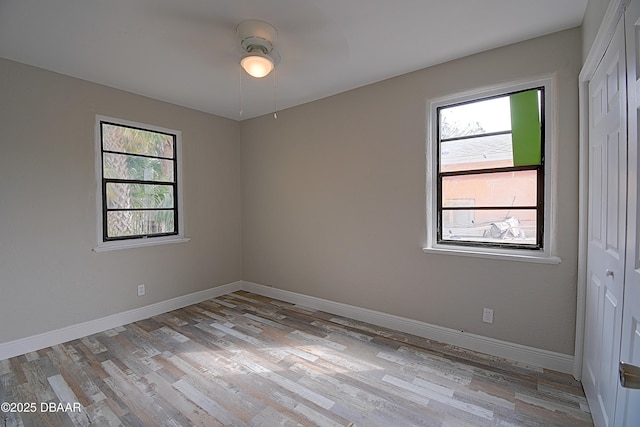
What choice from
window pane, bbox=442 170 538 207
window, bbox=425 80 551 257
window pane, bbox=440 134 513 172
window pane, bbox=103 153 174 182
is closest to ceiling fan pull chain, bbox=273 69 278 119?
window pane, bbox=103 153 174 182

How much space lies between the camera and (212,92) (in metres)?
3.30

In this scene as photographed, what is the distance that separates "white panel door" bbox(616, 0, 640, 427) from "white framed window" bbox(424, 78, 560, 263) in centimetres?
107

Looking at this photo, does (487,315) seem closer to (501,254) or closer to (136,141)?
(501,254)

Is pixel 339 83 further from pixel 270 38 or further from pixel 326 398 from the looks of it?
pixel 326 398

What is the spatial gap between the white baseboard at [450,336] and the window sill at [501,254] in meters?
0.71

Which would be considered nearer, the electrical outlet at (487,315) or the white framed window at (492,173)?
the white framed window at (492,173)

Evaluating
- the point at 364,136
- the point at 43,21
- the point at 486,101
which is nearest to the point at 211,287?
the point at 364,136

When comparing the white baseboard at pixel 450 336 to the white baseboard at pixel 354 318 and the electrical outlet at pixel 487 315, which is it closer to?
the white baseboard at pixel 354 318

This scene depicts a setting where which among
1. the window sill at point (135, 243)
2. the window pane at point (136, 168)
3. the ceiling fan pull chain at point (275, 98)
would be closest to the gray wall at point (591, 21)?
the ceiling fan pull chain at point (275, 98)

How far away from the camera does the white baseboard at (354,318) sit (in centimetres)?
230

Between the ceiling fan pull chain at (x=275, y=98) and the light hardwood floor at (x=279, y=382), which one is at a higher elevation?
the ceiling fan pull chain at (x=275, y=98)

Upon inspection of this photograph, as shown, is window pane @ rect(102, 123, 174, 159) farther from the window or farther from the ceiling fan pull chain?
the window

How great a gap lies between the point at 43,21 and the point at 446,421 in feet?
12.3

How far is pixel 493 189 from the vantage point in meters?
2.52
